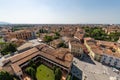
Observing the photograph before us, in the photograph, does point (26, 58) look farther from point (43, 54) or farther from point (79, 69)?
point (79, 69)

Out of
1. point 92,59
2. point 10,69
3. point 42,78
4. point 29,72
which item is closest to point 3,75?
point 10,69

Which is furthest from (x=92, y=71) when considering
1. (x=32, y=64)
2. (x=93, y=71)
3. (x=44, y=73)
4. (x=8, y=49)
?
(x=8, y=49)

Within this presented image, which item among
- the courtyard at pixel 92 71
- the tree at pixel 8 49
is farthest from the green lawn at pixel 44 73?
the tree at pixel 8 49

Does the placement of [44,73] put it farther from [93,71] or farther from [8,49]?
[8,49]

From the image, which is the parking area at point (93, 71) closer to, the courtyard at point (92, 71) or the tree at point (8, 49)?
the courtyard at point (92, 71)

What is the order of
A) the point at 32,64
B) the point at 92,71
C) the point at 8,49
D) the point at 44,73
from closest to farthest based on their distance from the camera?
the point at 44,73
the point at 32,64
the point at 92,71
the point at 8,49

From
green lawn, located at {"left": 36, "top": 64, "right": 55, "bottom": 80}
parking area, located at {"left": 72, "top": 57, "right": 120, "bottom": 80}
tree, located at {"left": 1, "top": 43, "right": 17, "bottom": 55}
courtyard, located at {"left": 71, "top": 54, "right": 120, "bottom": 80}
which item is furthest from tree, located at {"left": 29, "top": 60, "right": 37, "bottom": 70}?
tree, located at {"left": 1, "top": 43, "right": 17, "bottom": 55}
